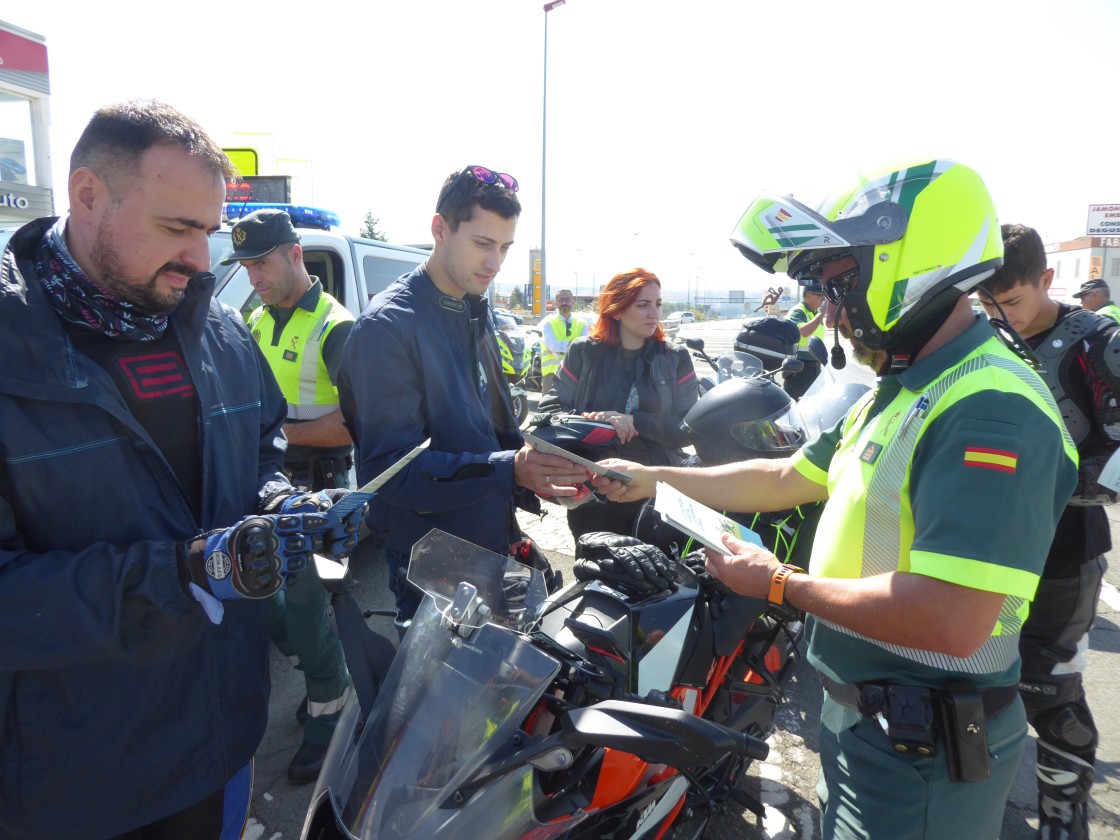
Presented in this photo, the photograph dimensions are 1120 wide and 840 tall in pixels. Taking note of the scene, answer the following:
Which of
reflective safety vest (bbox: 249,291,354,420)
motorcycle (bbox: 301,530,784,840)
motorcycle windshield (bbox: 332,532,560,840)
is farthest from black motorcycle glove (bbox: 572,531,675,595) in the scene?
reflective safety vest (bbox: 249,291,354,420)

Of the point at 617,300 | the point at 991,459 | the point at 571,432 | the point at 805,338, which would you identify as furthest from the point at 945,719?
the point at 805,338

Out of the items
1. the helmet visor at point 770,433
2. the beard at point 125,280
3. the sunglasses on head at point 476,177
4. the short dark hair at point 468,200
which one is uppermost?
the sunglasses on head at point 476,177

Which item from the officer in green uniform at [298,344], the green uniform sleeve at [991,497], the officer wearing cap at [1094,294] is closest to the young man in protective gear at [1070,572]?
the green uniform sleeve at [991,497]

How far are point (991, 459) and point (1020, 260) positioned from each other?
172 centimetres

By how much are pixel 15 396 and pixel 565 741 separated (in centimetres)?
124

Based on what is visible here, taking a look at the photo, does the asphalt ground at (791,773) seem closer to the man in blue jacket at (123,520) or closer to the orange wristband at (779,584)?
the man in blue jacket at (123,520)

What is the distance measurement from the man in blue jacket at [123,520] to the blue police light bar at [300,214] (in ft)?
11.9

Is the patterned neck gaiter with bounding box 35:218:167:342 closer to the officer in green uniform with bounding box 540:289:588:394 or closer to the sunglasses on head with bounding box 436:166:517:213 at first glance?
the sunglasses on head with bounding box 436:166:517:213

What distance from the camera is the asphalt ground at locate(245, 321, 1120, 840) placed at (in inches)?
102

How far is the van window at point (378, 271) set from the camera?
200 inches

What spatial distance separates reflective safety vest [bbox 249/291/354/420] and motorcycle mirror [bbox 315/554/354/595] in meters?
2.05

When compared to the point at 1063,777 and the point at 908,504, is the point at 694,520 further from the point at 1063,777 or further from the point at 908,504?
the point at 1063,777

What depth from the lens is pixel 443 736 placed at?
4.49ft

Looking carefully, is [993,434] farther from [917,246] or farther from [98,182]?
[98,182]
